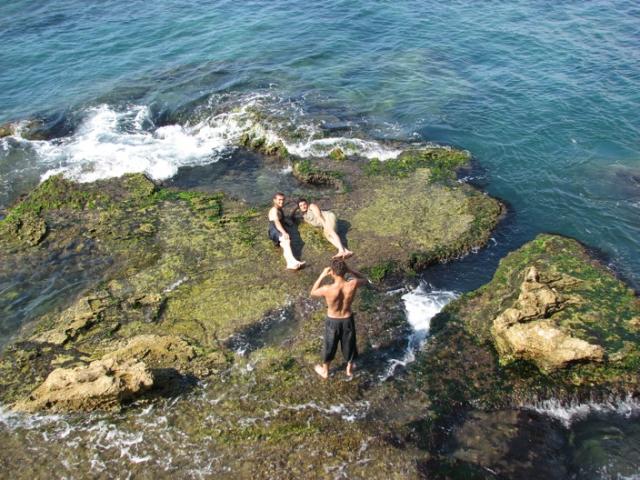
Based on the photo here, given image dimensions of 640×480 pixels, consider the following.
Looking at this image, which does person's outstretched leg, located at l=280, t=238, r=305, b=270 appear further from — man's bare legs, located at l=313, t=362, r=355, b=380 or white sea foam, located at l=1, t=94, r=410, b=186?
white sea foam, located at l=1, t=94, r=410, b=186

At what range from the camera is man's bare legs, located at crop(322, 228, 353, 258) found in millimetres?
12914

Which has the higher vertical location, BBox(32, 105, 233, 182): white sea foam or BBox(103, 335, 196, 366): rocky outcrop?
BBox(32, 105, 233, 182): white sea foam

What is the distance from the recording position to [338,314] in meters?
Result: 9.27

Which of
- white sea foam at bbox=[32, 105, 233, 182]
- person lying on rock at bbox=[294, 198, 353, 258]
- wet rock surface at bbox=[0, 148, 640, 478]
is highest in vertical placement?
white sea foam at bbox=[32, 105, 233, 182]

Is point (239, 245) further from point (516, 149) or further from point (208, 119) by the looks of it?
point (516, 149)

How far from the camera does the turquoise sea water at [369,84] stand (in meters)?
17.6

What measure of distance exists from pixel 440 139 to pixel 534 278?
9.76m

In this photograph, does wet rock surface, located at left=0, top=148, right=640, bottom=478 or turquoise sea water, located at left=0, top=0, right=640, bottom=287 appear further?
turquoise sea water, located at left=0, top=0, right=640, bottom=287

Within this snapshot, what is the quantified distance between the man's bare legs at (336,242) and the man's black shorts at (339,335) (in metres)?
3.57

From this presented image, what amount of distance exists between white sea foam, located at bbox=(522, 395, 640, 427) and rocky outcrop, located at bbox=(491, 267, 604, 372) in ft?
2.37

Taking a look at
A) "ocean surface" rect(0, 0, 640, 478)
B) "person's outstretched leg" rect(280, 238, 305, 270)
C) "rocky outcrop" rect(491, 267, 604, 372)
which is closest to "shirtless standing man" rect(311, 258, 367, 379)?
"ocean surface" rect(0, 0, 640, 478)

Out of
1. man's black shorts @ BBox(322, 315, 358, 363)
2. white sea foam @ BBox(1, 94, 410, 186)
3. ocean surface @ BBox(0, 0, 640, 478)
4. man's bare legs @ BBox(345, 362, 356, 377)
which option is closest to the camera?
man's black shorts @ BBox(322, 315, 358, 363)

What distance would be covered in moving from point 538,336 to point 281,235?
21.9 feet

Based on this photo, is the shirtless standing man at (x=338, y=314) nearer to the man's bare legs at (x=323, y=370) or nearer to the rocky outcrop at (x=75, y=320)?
the man's bare legs at (x=323, y=370)
